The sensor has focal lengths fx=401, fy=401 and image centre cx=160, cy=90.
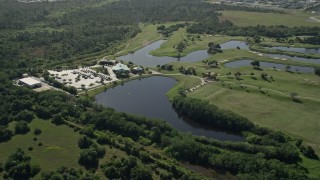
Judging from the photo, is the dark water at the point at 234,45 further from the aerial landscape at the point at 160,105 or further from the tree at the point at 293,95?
the tree at the point at 293,95

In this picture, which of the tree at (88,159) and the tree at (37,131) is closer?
the tree at (88,159)

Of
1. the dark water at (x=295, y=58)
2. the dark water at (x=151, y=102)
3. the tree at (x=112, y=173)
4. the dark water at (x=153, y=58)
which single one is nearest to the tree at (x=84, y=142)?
the tree at (x=112, y=173)

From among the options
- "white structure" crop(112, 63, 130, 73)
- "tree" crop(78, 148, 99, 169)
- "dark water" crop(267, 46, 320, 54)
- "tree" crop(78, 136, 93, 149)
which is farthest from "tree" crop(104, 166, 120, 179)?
"dark water" crop(267, 46, 320, 54)

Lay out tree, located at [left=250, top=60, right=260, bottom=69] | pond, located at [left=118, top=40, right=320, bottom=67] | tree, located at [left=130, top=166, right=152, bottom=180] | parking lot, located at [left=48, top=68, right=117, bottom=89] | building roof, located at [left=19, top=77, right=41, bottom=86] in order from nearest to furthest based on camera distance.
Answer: tree, located at [left=130, top=166, right=152, bottom=180] → building roof, located at [left=19, top=77, right=41, bottom=86] → parking lot, located at [left=48, top=68, right=117, bottom=89] → tree, located at [left=250, top=60, right=260, bottom=69] → pond, located at [left=118, top=40, right=320, bottom=67]

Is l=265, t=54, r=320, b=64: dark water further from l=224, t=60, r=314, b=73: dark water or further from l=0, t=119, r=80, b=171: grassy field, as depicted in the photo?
l=0, t=119, r=80, b=171: grassy field

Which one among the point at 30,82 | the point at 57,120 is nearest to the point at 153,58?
the point at 30,82
